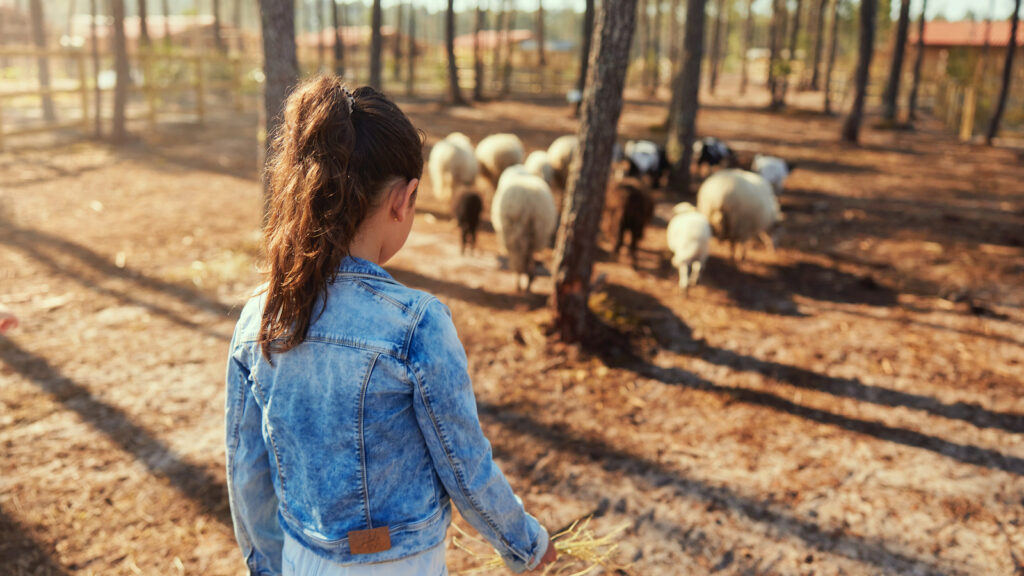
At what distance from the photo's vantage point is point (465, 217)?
924 cm

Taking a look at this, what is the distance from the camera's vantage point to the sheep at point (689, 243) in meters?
8.20

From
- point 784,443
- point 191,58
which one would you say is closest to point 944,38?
point 191,58

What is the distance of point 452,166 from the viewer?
1162 centimetres

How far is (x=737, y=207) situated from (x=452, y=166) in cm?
491

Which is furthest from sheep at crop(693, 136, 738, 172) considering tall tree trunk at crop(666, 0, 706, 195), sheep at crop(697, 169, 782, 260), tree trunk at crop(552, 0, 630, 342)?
tree trunk at crop(552, 0, 630, 342)

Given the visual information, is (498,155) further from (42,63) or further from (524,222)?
(42,63)

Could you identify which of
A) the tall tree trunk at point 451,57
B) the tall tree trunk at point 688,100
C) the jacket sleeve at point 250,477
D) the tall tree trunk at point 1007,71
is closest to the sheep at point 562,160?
the tall tree trunk at point 688,100

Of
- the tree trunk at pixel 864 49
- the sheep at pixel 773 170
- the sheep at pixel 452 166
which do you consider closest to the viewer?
the sheep at pixel 452 166

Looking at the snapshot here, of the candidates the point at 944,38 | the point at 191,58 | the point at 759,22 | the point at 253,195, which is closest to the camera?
the point at 253,195

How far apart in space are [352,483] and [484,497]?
0.33 metres

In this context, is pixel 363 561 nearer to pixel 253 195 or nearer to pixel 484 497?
pixel 484 497

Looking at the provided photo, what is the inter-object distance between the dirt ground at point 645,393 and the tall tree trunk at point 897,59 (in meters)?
13.5

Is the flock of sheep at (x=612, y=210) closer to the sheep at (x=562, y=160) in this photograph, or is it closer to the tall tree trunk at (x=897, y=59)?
the sheep at (x=562, y=160)

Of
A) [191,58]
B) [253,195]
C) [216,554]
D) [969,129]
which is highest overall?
[191,58]
